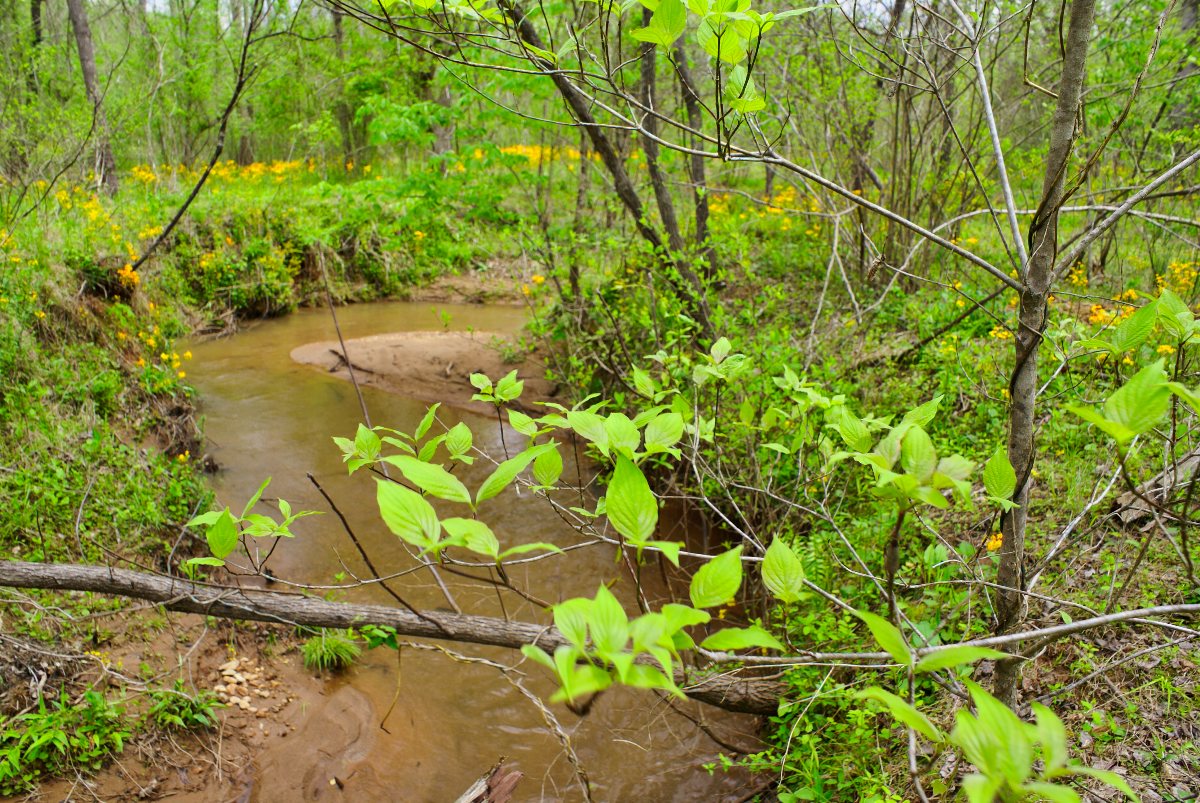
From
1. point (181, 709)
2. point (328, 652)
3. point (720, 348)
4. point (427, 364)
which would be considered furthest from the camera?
point (427, 364)

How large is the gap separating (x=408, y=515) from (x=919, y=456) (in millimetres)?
731

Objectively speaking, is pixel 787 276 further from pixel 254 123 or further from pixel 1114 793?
pixel 254 123

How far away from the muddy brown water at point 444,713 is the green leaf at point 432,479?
162 centimetres

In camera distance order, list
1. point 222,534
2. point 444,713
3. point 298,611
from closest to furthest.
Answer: point 222,534 → point 298,611 → point 444,713

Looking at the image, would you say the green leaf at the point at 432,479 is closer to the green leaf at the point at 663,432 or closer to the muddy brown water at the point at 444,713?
the green leaf at the point at 663,432

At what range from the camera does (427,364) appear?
23.4 ft

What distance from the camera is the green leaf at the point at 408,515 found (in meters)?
0.95

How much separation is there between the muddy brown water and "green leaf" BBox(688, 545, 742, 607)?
182 cm

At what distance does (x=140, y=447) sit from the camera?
14.1 ft

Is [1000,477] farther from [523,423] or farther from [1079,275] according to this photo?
[1079,275]

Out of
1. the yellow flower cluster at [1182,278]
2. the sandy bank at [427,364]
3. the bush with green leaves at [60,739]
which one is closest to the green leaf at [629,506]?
the bush with green leaves at [60,739]

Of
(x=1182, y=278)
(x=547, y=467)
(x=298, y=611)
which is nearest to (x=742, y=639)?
(x=547, y=467)

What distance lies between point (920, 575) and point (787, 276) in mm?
4585

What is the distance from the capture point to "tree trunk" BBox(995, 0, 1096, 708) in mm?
1362
